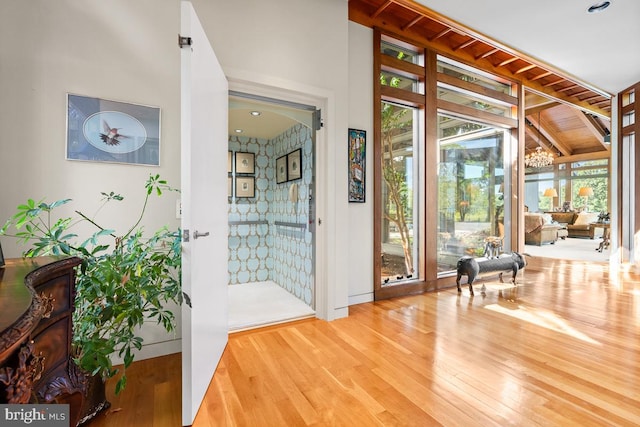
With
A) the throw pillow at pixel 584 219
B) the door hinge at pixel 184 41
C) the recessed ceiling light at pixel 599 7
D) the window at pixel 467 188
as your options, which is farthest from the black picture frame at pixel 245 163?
the throw pillow at pixel 584 219

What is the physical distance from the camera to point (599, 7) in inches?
117

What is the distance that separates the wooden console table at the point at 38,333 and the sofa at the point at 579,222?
485 inches

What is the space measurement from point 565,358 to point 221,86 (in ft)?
10.2

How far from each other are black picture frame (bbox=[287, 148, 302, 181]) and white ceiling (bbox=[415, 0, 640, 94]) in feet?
6.85

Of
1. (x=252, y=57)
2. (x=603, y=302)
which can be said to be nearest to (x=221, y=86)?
(x=252, y=57)

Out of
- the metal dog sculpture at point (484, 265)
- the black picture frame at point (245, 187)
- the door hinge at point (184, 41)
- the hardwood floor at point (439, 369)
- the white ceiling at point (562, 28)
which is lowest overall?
the hardwood floor at point (439, 369)

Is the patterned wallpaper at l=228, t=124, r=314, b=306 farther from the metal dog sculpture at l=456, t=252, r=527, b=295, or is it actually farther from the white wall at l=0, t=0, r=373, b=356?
the metal dog sculpture at l=456, t=252, r=527, b=295

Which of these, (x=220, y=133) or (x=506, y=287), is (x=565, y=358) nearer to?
(x=506, y=287)

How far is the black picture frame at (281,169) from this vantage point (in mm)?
4195

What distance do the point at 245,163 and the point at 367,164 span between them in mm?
2135

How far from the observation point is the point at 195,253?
155 cm

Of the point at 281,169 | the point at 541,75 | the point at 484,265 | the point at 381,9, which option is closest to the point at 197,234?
the point at 281,169

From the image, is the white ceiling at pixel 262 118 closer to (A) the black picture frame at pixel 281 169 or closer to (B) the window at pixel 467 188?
(A) the black picture frame at pixel 281 169

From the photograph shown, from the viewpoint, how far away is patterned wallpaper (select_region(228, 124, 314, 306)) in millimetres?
3986
